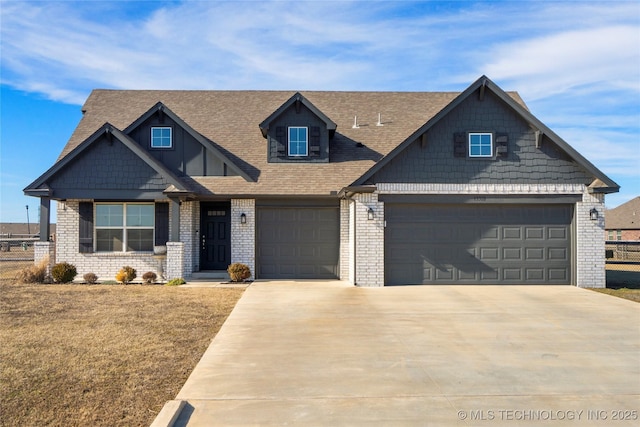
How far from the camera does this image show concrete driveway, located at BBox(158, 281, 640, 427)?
5.28 metres

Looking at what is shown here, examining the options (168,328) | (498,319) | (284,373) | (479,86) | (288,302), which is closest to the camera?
(284,373)

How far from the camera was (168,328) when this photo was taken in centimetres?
907

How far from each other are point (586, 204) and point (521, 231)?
2139mm

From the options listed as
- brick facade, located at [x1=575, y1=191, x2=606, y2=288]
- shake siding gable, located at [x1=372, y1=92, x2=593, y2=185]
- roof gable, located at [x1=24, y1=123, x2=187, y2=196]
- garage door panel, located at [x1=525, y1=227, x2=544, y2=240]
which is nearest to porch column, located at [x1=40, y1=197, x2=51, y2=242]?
roof gable, located at [x1=24, y1=123, x2=187, y2=196]

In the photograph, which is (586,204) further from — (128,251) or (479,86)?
(128,251)

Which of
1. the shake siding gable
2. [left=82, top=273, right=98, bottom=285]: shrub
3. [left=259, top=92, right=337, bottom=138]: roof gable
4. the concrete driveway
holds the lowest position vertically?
the concrete driveway

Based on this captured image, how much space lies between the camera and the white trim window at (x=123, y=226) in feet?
55.3

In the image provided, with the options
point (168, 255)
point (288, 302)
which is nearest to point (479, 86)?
point (288, 302)

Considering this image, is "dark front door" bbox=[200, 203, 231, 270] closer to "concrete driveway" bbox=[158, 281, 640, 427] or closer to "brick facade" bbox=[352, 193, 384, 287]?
"brick facade" bbox=[352, 193, 384, 287]

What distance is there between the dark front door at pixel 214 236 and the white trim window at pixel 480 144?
8.56 m

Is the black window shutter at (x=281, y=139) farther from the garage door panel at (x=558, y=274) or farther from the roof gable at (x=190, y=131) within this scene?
the garage door panel at (x=558, y=274)

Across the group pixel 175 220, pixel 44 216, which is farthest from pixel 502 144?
pixel 44 216

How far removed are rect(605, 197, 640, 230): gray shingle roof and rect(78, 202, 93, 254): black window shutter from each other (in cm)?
4660

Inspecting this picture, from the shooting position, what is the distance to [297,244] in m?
16.7
